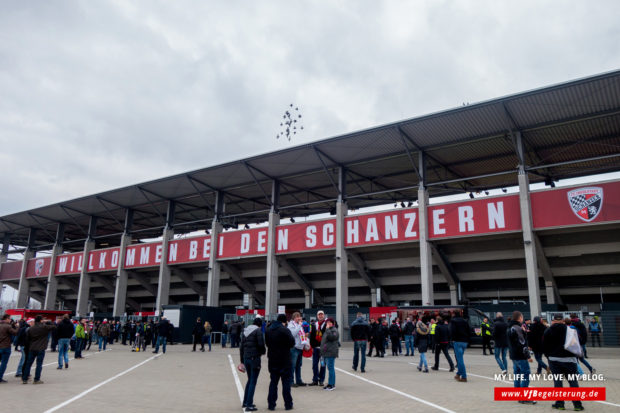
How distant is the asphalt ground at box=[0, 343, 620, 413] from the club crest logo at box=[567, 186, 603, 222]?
36.8 feet

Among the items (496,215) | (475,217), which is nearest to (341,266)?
(475,217)

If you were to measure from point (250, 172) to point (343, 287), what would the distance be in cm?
1054

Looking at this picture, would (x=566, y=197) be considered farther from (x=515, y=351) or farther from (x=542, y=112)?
(x=515, y=351)

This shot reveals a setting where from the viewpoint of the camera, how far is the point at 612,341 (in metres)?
23.2

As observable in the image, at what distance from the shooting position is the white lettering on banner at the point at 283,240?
3278 cm

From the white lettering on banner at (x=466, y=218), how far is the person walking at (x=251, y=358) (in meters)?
20.8

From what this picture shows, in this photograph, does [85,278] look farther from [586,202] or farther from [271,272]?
[586,202]

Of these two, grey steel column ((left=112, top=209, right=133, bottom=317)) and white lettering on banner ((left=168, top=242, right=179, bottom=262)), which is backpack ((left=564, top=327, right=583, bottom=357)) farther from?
grey steel column ((left=112, top=209, right=133, bottom=317))

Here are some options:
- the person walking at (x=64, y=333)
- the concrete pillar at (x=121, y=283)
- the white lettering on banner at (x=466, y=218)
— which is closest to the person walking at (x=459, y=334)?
the person walking at (x=64, y=333)

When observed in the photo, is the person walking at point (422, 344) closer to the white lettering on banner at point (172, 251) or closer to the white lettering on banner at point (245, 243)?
the white lettering on banner at point (245, 243)

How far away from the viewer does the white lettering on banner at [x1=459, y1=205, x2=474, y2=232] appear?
25812 millimetres

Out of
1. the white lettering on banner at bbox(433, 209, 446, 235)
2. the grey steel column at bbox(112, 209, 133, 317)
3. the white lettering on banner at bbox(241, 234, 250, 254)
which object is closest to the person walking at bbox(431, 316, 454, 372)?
the white lettering on banner at bbox(433, 209, 446, 235)

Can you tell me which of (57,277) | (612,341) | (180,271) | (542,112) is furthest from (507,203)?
(57,277)

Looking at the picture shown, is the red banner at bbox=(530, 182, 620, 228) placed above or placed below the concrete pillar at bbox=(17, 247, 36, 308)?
above
